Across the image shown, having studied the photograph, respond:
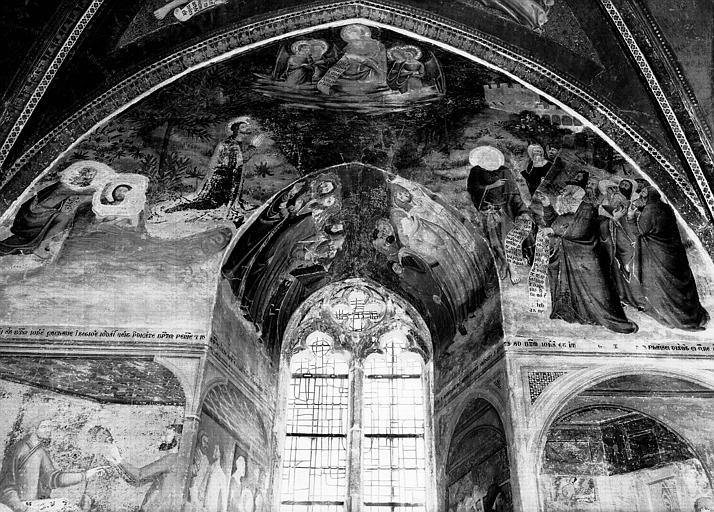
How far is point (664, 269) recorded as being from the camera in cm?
1077

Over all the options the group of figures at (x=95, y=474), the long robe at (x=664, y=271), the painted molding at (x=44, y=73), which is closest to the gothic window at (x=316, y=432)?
the group of figures at (x=95, y=474)

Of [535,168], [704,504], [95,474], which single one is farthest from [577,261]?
[95,474]

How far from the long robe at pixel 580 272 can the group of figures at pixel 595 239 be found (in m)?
0.01

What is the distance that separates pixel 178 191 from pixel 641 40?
6.41m

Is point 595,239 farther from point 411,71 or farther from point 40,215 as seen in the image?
point 40,215

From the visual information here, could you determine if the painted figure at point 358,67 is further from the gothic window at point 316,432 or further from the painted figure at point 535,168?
the gothic window at point 316,432

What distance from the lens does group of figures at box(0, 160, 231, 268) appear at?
10.4 metres

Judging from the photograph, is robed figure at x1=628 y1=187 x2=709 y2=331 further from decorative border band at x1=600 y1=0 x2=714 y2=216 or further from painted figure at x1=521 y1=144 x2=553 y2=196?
painted figure at x1=521 y1=144 x2=553 y2=196

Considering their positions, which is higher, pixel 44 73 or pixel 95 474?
pixel 44 73

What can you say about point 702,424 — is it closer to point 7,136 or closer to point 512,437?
point 512,437

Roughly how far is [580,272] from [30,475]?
7.65 m

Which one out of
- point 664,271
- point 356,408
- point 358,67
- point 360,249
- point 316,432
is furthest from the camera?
point 360,249

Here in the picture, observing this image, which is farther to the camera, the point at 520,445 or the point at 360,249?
the point at 360,249

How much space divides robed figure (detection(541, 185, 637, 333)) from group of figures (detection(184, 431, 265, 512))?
491 centimetres
